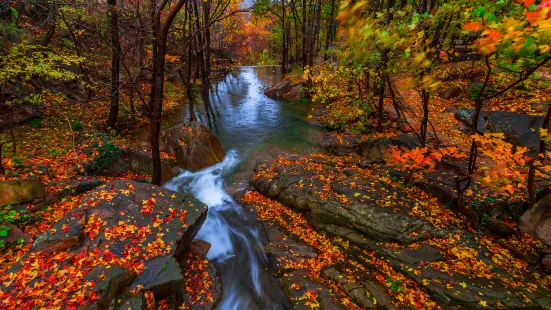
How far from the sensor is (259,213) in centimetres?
953

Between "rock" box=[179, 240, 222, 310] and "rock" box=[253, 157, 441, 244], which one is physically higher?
"rock" box=[253, 157, 441, 244]

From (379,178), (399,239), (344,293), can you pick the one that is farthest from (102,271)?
(379,178)

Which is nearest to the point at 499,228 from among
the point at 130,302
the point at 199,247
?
the point at 199,247

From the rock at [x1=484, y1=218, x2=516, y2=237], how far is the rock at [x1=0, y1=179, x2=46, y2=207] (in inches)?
495

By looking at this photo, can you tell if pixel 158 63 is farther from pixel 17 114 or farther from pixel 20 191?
pixel 17 114

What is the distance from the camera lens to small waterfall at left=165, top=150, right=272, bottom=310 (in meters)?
→ 6.67

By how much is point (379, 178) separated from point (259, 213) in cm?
479

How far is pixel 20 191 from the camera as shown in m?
6.64

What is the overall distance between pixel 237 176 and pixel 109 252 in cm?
704

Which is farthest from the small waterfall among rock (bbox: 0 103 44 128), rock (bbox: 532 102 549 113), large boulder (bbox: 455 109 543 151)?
rock (bbox: 532 102 549 113)

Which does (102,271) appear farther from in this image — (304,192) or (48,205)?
(304,192)

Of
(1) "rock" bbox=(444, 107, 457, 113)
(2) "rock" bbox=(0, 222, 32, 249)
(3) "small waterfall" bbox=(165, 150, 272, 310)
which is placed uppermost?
(1) "rock" bbox=(444, 107, 457, 113)

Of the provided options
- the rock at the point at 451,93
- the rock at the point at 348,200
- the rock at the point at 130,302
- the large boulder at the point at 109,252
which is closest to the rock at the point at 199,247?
the large boulder at the point at 109,252

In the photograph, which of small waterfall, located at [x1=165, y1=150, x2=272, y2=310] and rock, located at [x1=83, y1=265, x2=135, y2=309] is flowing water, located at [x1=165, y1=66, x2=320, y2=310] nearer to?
small waterfall, located at [x1=165, y1=150, x2=272, y2=310]
